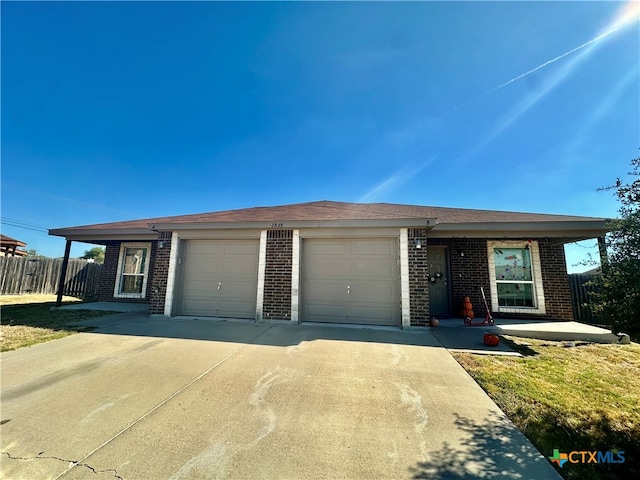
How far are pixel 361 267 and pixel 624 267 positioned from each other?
4474mm

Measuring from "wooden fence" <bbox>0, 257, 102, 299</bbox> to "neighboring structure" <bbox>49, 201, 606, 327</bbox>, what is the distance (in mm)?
9513

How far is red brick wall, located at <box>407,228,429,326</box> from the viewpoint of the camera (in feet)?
20.0

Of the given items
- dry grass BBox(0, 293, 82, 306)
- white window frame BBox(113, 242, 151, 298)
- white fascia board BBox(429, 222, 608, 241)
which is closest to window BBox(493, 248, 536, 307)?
white fascia board BBox(429, 222, 608, 241)

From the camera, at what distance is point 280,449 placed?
2.07 metres

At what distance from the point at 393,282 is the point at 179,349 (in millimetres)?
4909

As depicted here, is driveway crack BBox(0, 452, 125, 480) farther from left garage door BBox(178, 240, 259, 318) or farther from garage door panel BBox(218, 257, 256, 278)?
garage door panel BBox(218, 257, 256, 278)

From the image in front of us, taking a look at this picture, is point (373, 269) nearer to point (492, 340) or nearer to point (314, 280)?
point (314, 280)

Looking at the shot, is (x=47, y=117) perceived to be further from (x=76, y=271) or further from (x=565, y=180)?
(x=565, y=180)

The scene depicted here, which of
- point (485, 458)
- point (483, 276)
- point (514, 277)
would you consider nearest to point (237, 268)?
point (485, 458)

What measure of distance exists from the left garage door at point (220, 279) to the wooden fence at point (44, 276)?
9.05 metres

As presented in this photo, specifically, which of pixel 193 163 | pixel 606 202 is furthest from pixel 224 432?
pixel 193 163

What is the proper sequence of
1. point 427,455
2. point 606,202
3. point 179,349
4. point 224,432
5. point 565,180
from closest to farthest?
point 427,455, point 224,432, point 606,202, point 179,349, point 565,180

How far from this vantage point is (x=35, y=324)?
6371mm

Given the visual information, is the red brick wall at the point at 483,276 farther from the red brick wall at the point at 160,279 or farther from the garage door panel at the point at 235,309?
the red brick wall at the point at 160,279
